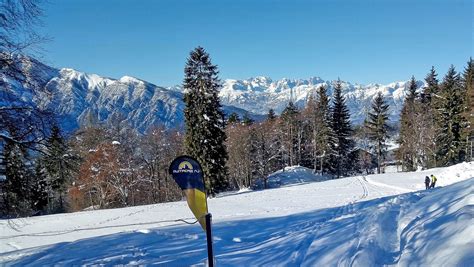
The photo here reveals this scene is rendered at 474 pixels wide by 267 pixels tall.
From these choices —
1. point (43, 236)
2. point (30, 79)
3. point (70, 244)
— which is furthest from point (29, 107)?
point (43, 236)

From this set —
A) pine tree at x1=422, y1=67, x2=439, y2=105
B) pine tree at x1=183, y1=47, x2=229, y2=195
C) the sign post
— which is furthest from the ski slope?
pine tree at x1=422, y1=67, x2=439, y2=105

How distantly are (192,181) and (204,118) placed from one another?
26.6 m

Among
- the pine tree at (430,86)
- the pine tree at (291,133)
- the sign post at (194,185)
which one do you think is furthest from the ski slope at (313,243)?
the pine tree at (430,86)

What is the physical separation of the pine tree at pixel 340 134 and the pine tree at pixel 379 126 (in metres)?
3.38

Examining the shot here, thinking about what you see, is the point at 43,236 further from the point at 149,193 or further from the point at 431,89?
the point at 431,89

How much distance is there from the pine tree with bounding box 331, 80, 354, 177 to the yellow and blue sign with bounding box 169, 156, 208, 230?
49206 millimetres

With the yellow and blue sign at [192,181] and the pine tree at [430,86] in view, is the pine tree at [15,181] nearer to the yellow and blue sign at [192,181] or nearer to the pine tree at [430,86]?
the yellow and blue sign at [192,181]

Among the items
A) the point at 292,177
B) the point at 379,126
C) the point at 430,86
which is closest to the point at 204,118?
the point at 292,177

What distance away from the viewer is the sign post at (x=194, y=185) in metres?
5.21

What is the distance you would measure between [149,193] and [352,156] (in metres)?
32.1

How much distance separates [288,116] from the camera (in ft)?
192

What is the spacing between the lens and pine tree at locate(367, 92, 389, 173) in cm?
5278

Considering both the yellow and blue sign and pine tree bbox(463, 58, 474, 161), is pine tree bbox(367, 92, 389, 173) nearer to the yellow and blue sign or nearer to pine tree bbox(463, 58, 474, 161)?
pine tree bbox(463, 58, 474, 161)

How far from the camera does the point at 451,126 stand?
46.2 metres
